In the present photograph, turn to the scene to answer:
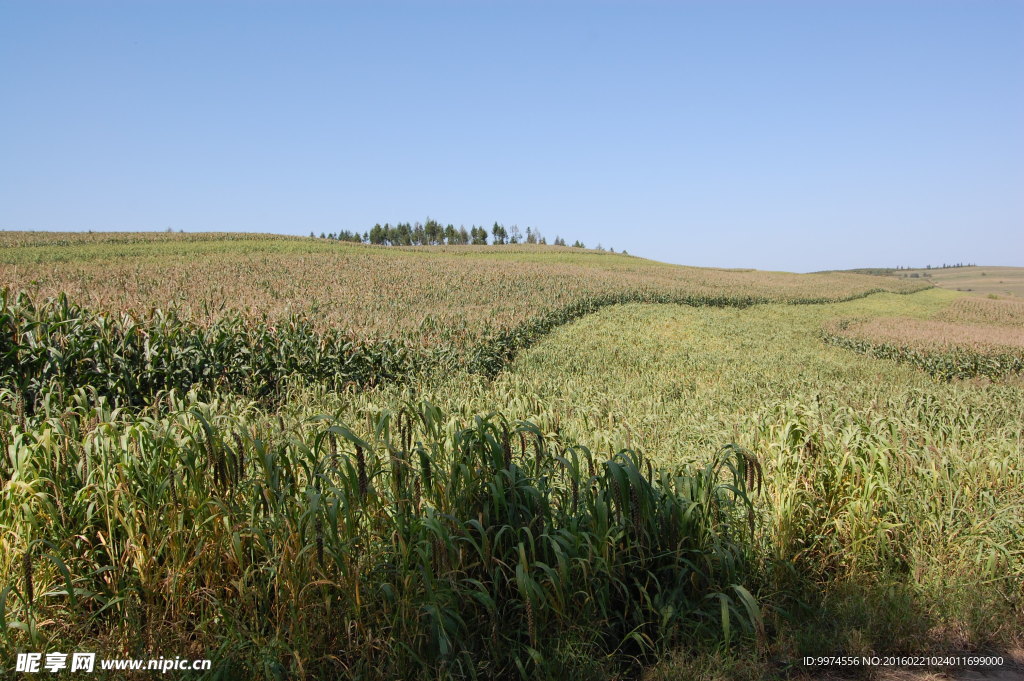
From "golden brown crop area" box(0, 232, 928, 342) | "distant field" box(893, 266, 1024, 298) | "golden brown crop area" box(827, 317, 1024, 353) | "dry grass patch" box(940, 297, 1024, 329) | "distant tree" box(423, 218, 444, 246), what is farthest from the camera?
"distant tree" box(423, 218, 444, 246)

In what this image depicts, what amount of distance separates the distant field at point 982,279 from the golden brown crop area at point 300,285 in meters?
51.2

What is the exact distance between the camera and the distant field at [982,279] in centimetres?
8131

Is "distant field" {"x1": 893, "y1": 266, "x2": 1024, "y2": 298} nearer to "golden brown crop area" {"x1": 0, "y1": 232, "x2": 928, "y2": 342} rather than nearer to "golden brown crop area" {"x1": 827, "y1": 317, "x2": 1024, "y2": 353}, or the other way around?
"golden brown crop area" {"x1": 0, "y1": 232, "x2": 928, "y2": 342}

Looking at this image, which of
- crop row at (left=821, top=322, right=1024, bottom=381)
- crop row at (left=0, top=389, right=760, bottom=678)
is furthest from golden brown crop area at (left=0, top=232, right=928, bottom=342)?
crop row at (left=821, top=322, right=1024, bottom=381)

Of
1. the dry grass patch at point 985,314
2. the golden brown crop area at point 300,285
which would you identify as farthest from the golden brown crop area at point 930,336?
the golden brown crop area at point 300,285

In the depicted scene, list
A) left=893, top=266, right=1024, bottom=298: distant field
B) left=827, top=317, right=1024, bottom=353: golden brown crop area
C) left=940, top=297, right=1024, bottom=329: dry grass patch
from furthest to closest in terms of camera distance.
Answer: left=893, top=266, right=1024, bottom=298: distant field → left=940, top=297, right=1024, bottom=329: dry grass patch → left=827, top=317, right=1024, bottom=353: golden brown crop area

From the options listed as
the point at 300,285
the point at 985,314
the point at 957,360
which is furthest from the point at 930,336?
the point at 300,285

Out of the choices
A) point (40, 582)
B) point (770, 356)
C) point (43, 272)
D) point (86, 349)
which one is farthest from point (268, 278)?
point (40, 582)

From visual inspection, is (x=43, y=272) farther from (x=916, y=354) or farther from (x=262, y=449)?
(x=916, y=354)

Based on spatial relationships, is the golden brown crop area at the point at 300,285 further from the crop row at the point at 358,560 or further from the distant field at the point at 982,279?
the distant field at the point at 982,279

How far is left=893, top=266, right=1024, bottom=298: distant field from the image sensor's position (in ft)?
267

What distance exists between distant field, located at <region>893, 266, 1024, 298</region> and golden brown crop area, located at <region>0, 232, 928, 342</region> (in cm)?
5123

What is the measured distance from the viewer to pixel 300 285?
71.6 feet

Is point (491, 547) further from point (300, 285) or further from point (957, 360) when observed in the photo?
point (300, 285)
